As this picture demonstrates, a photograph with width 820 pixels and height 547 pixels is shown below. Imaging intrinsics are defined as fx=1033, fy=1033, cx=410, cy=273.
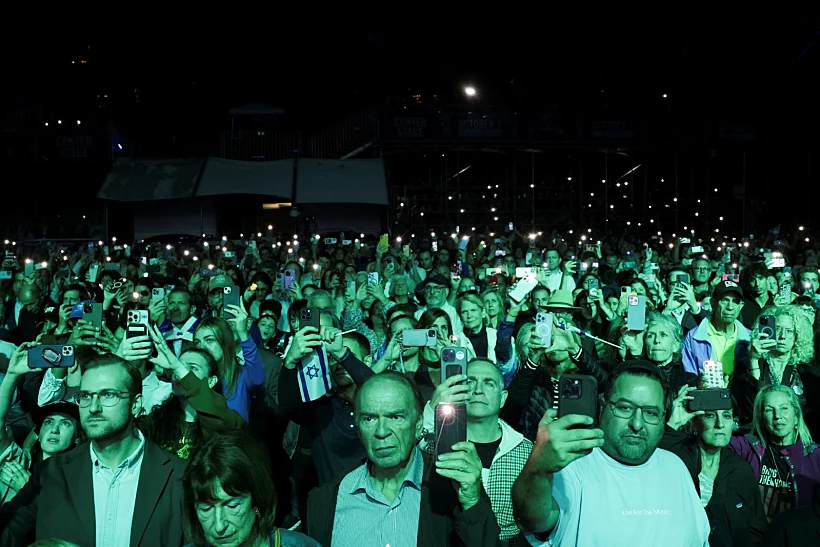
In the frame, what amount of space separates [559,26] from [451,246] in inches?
642

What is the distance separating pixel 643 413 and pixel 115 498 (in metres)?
2.15

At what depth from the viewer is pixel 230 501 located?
143 inches

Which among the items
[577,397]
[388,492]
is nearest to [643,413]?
[577,397]

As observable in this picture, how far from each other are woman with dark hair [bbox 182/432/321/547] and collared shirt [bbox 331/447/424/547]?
0.25 meters

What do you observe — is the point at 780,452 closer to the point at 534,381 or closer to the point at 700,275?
the point at 534,381

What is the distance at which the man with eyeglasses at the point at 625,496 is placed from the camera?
3.70 m

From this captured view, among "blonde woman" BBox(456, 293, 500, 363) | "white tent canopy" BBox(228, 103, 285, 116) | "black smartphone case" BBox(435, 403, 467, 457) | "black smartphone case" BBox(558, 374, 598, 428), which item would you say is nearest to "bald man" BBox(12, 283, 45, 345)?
"blonde woman" BBox(456, 293, 500, 363)

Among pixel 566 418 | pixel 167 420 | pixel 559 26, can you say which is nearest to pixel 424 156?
pixel 559 26

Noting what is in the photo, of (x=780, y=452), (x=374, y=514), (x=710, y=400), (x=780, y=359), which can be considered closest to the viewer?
(x=374, y=514)

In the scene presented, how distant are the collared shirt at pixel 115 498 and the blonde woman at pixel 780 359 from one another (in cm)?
411

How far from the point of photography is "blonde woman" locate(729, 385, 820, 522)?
5.18 meters

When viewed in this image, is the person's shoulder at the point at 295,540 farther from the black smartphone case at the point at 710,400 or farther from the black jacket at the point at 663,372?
the black jacket at the point at 663,372

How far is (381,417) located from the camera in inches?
157

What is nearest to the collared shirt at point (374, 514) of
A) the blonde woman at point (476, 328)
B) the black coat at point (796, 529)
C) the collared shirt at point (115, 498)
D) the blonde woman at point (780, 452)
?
the collared shirt at point (115, 498)
